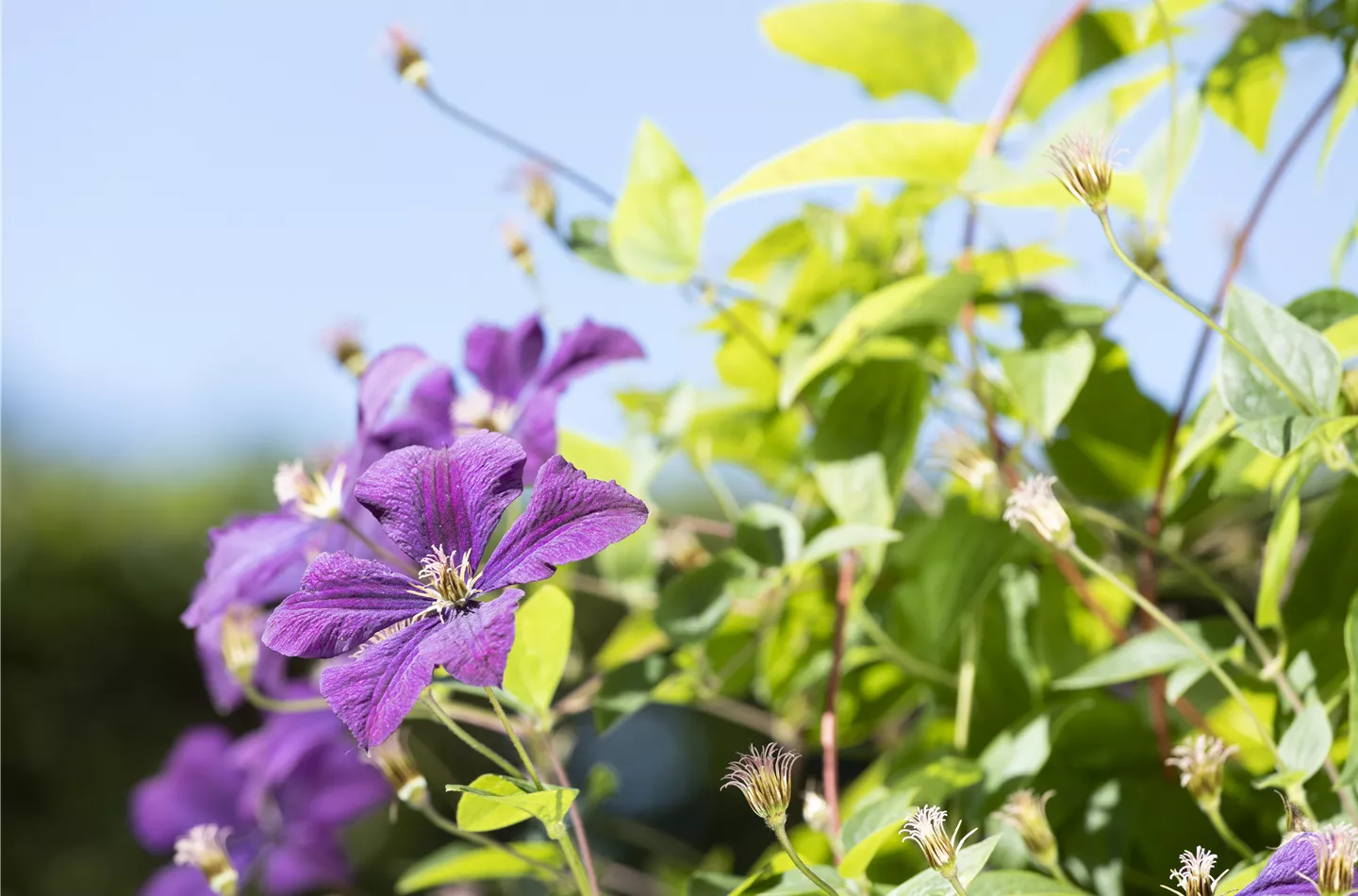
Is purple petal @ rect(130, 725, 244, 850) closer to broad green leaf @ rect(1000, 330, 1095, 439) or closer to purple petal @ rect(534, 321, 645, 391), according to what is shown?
purple petal @ rect(534, 321, 645, 391)

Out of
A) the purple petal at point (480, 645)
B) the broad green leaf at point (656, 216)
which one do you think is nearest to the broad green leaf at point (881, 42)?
the broad green leaf at point (656, 216)

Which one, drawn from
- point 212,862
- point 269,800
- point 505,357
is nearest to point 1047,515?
point 505,357

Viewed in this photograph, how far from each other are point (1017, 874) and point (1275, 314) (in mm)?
242

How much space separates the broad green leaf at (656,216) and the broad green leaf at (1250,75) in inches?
11.8

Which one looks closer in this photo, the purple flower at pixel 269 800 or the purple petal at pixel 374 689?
the purple petal at pixel 374 689

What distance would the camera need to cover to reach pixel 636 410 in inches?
33.5

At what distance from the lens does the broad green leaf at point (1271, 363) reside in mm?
429

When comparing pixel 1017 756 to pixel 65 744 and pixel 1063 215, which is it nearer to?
pixel 1063 215

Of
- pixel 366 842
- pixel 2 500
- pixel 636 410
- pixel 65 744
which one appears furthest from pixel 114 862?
pixel 636 410

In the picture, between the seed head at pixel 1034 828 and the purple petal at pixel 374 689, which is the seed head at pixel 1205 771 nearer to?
the seed head at pixel 1034 828

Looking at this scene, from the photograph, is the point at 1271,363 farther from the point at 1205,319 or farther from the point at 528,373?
the point at 528,373

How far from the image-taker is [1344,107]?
0.52 meters

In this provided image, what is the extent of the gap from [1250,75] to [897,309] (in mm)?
259

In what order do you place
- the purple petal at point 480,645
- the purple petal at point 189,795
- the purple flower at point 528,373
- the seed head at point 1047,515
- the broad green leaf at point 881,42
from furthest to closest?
1. the purple petal at point 189,795
2. the broad green leaf at point 881,42
3. the purple flower at point 528,373
4. the seed head at point 1047,515
5. the purple petal at point 480,645
